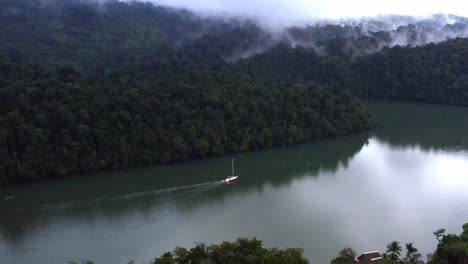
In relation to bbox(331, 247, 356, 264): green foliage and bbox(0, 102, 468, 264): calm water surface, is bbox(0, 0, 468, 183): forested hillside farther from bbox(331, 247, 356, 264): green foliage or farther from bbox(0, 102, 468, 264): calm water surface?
bbox(331, 247, 356, 264): green foliage

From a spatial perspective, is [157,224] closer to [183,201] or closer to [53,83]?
[183,201]

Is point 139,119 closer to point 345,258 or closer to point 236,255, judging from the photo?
point 236,255

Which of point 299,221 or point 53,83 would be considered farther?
point 53,83

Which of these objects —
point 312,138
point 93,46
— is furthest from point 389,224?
point 93,46

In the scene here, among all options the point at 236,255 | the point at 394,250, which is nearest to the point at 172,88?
the point at 236,255

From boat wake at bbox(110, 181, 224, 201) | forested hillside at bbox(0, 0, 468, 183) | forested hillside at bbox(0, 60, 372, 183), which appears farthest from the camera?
forested hillside at bbox(0, 0, 468, 183)

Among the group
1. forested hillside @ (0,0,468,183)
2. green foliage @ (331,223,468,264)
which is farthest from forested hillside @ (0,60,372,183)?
green foliage @ (331,223,468,264)

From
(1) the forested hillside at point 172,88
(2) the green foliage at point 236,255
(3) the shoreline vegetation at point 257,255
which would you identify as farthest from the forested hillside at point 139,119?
(2) the green foliage at point 236,255

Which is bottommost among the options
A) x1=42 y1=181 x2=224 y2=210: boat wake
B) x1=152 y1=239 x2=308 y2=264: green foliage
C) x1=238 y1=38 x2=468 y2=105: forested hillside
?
x1=152 y1=239 x2=308 y2=264: green foliage
